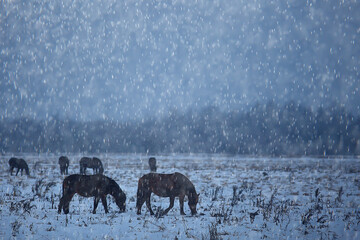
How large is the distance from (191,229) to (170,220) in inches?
43.1

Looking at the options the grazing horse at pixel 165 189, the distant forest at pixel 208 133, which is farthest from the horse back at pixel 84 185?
the distant forest at pixel 208 133

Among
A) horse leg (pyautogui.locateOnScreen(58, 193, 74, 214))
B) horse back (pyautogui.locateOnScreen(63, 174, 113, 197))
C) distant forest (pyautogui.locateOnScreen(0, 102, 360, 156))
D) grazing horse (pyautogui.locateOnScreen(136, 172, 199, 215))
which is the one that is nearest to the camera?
horse leg (pyautogui.locateOnScreen(58, 193, 74, 214))

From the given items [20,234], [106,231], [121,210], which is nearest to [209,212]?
[121,210]

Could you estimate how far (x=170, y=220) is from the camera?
7809 millimetres

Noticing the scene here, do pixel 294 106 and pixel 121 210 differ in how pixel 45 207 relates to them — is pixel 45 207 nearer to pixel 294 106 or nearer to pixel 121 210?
pixel 121 210

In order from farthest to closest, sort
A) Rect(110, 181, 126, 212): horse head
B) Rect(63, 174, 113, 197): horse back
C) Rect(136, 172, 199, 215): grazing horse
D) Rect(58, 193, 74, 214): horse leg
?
1. Rect(110, 181, 126, 212): horse head
2. Rect(136, 172, 199, 215): grazing horse
3. Rect(63, 174, 113, 197): horse back
4. Rect(58, 193, 74, 214): horse leg

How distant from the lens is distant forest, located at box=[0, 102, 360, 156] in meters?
79.7

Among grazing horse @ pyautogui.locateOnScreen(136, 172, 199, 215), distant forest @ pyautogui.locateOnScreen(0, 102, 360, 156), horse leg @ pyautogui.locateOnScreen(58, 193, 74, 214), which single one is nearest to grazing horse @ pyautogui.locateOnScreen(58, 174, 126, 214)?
horse leg @ pyautogui.locateOnScreen(58, 193, 74, 214)

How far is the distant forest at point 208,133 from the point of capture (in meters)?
79.7

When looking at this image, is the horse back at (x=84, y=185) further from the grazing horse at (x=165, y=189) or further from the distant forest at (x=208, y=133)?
the distant forest at (x=208, y=133)

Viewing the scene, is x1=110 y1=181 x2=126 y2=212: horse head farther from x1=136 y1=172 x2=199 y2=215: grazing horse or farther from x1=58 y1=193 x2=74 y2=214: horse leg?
x1=58 y1=193 x2=74 y2=214: horse leg

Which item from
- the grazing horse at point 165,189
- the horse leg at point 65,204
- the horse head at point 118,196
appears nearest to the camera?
the horse leg at point 65,204

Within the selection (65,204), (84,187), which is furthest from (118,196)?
(65,204)

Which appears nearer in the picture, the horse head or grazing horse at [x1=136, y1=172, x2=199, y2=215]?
grazing horse at [x1=136, y1=172, x2=199, y2=215]
